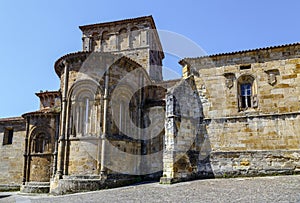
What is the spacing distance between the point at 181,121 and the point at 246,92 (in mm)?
3395

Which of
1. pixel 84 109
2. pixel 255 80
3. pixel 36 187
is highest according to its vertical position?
pixel 255 80

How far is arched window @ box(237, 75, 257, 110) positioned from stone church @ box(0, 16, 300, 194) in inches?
1.8

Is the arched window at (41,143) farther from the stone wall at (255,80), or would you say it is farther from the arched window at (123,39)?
the arched window at (123,39)

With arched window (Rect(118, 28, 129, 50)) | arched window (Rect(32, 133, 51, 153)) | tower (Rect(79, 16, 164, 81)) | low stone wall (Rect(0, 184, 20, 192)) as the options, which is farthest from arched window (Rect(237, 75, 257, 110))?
low stone wall (Rect(0, 184, 20, 192))

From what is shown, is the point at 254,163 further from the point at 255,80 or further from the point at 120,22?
the point at 120,22

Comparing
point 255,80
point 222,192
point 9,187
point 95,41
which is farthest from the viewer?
point 95,41

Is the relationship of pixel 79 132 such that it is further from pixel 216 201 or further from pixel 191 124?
pixel 216 201

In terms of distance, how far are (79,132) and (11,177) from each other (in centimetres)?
926

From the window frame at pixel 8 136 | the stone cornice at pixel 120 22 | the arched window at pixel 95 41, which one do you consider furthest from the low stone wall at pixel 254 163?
the arched window at pixel 95 41

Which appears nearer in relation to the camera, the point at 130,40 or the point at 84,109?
the point at 84,109

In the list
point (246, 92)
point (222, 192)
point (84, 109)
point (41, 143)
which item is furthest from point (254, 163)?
point (41, 143)

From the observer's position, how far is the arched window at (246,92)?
14.5 m

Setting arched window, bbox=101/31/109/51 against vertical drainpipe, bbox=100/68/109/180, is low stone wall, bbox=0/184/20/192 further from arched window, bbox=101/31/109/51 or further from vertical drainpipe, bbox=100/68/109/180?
arched window, bbox=101/31/109/51

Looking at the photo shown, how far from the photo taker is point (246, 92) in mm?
14773
